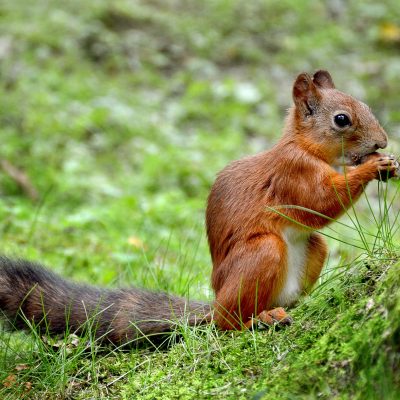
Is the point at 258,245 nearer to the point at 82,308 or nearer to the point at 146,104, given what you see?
the point at 82,308

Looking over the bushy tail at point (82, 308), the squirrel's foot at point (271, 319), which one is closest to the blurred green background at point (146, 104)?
the bushy tail at point (82, 308)

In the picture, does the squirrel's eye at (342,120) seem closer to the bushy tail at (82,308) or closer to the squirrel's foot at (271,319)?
the squirrel's foot at (271,319)

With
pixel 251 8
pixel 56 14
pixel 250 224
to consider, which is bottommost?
pixel 250 224

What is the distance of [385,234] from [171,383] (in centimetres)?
108

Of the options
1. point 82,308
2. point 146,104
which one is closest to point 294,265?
point 82,308

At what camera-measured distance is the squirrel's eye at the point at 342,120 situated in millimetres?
3342

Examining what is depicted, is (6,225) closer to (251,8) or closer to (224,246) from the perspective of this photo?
(224,246)

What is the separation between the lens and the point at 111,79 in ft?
32.0

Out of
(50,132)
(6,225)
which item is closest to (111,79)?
(50,132)

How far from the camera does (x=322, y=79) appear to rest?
3656mm

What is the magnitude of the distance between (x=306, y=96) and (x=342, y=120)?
0.25 meters

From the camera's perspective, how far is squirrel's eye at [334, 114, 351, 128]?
3342 millimetres

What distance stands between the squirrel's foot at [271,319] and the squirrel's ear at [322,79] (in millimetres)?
1305

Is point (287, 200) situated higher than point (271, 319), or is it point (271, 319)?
point (287, 200)
